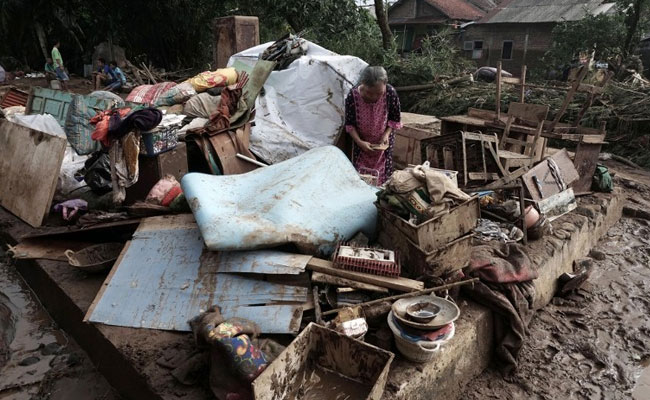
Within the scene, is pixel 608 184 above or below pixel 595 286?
above

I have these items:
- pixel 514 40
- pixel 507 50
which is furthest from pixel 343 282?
pixel 507 50

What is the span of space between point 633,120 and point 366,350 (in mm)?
8537

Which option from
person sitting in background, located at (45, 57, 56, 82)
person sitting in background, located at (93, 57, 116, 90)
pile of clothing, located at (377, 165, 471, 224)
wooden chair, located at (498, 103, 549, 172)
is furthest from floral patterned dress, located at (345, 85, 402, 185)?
person sitting in background, located at (45, 57, 56, 82)

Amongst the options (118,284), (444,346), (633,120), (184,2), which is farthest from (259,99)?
(184,2)

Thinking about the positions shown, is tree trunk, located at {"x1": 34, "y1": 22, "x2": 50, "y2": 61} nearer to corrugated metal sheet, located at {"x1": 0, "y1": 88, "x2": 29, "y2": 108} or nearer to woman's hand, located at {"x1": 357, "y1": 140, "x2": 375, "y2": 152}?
corrugated metal sheet, located at {"x1": 0, "y1": 88, "x2": 29, "y2": 108}

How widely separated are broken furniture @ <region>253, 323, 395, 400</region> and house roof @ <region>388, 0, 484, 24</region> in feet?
90.3

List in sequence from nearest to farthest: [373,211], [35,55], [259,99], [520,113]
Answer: [373,211] → [520,113] → [259,99] → [35,55]

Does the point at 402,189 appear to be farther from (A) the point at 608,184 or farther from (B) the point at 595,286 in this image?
(A) the point at 608,184

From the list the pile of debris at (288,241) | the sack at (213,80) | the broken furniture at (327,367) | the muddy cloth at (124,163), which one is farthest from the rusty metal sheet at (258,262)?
the sack at (213,80)

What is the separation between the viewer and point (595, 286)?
4.29m

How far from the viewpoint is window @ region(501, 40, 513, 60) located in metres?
23.8

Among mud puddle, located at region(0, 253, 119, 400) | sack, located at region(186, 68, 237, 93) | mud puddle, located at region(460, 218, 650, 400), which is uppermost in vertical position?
sack, located at region(186, 68, 237, 93)

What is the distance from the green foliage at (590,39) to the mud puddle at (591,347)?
1135 cm

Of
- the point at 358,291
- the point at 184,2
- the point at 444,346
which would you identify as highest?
the point at 184,2
